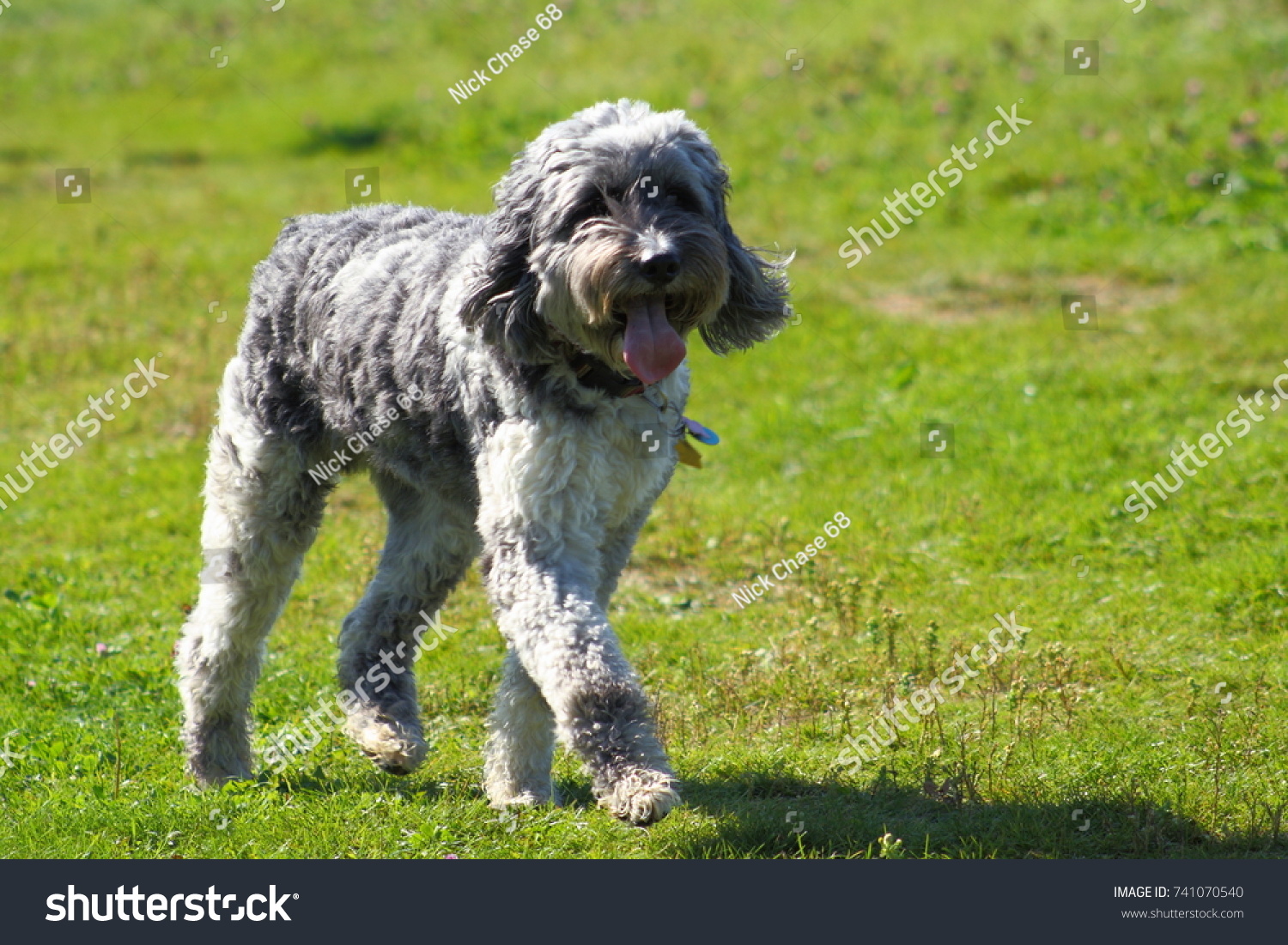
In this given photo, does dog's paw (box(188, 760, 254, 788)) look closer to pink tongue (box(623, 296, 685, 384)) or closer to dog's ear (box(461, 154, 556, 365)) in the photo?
dog's ear (box(461, 154, 556, 365))

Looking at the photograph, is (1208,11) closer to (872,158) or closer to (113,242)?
A: (872,158)

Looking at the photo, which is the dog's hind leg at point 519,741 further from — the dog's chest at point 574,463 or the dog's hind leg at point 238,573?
the dog's hind leg at point 238,573

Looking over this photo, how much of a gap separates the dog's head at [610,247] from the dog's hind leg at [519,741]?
4.25ft

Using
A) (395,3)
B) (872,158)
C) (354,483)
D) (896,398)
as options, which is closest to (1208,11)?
(872,158)

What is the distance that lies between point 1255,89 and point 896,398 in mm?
7154

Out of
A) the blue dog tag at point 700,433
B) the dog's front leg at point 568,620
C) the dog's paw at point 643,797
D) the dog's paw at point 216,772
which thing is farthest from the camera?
the dog's paw at point 216,772

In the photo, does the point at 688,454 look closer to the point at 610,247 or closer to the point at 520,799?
the point at 610,247

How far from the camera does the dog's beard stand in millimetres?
4977

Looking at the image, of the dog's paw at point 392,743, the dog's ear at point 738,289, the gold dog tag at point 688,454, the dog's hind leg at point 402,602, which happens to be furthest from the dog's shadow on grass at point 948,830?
the dog's ear at point 738,289

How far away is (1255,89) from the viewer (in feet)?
50.5

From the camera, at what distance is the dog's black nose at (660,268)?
496 cm

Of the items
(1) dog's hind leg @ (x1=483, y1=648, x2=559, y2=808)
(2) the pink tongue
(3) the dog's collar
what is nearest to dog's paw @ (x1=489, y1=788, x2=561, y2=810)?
(1) dog's hind leg @ (x1=483, y1=648, x2=559, y2=808)

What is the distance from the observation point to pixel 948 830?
5367 millimetres

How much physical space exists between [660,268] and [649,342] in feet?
0.84
